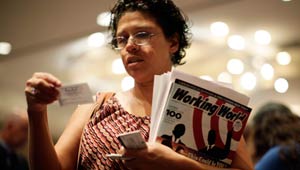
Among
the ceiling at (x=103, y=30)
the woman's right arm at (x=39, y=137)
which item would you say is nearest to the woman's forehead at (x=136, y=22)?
the woman's right arm at (x=39, y=137)

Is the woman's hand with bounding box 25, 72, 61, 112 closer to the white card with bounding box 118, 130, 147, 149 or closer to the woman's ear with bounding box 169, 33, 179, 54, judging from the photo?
the white card with bounding box 118, 130, 147, 149

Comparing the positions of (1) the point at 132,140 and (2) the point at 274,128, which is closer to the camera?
(1) the point at 132,140

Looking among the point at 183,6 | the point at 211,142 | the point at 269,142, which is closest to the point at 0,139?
the point at 183,6

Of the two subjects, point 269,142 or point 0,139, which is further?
point 0,139

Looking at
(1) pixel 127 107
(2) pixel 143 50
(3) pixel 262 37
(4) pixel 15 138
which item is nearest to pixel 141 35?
(2) pixel 143 50

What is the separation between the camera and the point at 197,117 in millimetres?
897

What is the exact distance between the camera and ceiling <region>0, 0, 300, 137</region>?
2.70 meters

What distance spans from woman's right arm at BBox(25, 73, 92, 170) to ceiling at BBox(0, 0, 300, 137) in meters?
1.53

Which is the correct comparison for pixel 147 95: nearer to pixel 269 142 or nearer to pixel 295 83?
pixel 269 142

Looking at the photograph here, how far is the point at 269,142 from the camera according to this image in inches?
76.8

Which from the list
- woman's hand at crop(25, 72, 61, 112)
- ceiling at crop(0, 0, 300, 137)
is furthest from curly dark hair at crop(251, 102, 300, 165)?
woman's hand at crop(25, 72, 61, 112)

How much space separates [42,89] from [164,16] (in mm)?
350

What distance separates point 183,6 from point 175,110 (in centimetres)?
197

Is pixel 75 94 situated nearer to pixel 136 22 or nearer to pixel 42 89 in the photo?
pixel 42 89
